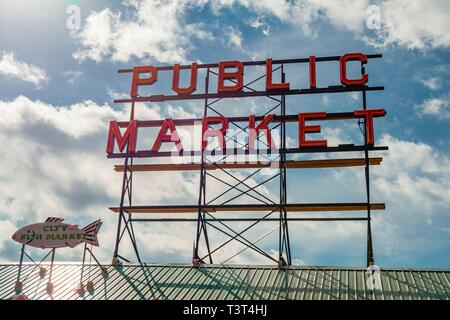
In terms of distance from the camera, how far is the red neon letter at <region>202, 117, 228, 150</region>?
1136 inches

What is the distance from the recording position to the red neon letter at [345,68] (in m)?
28.8

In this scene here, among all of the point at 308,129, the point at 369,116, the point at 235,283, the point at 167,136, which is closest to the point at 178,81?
the point at 167,136

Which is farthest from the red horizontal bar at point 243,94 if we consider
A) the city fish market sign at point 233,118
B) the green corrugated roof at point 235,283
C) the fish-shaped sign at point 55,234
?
the green corrugated roof at point 235,283

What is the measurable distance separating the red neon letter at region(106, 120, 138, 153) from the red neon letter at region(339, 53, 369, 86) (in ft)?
36.8

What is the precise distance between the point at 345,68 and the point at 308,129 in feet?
13.4

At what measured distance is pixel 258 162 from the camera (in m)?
28.6

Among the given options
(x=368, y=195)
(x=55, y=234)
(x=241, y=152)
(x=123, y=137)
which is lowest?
(x=55, y=234)

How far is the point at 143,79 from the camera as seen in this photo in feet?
103

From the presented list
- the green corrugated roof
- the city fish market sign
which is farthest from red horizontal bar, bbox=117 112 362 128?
the green corrugated roof

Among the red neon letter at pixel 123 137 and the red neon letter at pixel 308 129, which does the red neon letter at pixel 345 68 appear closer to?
the red neon letter at pixel 308 129

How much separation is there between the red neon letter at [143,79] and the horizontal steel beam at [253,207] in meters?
6.79

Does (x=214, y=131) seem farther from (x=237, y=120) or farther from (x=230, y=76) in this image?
(x=230, y=76)
